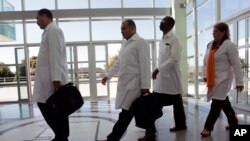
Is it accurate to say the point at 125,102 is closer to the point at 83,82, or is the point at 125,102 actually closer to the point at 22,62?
the point at 83,82

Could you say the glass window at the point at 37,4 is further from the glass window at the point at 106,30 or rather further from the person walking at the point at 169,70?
the person walking at the point at 169,70

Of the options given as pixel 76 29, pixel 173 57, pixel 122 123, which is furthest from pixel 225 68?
pixel 76 29

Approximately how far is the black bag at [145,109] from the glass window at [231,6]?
354cm

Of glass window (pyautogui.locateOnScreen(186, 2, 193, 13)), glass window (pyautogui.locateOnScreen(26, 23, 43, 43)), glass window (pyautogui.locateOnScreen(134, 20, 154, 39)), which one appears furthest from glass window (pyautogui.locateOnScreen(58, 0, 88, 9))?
glass window (pyautogui.locateOnScreen(186, 2, 193, 13))

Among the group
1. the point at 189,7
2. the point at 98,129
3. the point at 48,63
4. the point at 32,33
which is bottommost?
the point at 98,129

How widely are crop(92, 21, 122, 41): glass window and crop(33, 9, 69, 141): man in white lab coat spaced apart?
18.5ft

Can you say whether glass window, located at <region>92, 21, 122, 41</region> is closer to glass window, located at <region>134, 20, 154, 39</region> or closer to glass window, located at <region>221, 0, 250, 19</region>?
glass window, located at <region>134, 20, 154, 39</region>

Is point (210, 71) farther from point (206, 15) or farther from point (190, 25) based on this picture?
point (190, 25)

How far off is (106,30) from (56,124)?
6.08 m

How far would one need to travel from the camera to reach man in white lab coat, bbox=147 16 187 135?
2967 millimetres

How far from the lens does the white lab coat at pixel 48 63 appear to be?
2.46m

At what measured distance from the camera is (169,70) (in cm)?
310

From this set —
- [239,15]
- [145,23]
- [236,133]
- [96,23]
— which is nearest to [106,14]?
[96,23]

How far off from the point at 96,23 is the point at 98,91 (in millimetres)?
2380
